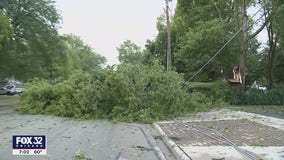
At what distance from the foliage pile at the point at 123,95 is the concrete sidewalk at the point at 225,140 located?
10.2ft

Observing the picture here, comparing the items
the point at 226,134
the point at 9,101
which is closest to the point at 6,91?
the point at 9,101

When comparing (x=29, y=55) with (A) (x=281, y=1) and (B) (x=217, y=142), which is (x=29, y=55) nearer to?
(A) (x=281, y=1)

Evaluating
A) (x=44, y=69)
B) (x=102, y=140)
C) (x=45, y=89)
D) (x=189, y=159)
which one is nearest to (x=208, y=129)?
(x=102, y=140)

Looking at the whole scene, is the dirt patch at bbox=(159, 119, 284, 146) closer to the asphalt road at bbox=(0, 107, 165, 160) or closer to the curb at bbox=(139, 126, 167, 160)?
the curb at bbox=(139, 126, 167, 160)

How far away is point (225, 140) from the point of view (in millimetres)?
10055

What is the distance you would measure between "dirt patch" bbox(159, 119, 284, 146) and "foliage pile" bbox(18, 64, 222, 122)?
10.1 ft

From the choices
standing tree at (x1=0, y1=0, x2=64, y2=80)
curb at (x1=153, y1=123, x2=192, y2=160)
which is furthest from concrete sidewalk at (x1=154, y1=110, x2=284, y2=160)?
standing tree at (x1=0, y1=0, x2=64, y2=80)

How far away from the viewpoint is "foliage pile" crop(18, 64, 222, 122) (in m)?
17.2

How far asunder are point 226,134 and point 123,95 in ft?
22.9

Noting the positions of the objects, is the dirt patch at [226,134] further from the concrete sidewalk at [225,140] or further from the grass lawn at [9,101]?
the grass lawn at [9,101]

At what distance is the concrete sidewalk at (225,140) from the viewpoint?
8172mm

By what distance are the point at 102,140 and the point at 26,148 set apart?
17.7ft

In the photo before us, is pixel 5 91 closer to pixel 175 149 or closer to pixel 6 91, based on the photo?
pixel 6 91

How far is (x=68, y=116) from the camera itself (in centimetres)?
1811
